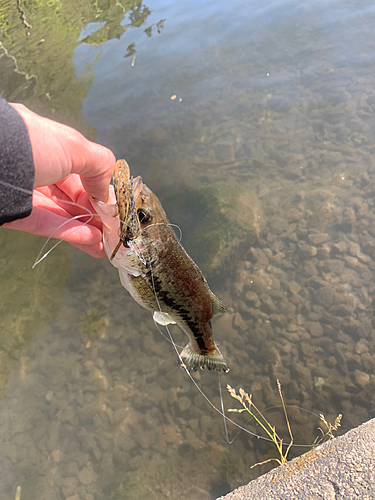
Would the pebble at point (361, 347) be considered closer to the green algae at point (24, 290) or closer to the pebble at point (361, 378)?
the pebble at point (361, 378)

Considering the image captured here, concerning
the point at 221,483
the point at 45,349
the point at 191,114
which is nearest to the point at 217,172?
the point at 191,114

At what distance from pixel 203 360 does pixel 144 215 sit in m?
1.65

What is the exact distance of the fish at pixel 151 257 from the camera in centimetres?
216

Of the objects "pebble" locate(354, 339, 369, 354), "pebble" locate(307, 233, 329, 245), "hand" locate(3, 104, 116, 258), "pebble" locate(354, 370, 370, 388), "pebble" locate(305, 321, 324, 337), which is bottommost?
"pebble" locate(354, 370, 370, 388)

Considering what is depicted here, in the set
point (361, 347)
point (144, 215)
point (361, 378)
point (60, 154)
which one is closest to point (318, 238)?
point (361, 347)

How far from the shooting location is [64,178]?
1910 millimetres

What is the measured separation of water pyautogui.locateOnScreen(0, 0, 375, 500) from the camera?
3844 mm

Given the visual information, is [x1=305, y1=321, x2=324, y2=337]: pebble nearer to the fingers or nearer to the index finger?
the index finger

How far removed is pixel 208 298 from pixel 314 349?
2288 mm

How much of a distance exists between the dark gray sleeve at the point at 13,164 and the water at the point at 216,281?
3530 mm

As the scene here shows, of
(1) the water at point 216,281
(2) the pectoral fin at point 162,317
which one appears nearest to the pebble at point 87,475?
(1) the water at point 216,281

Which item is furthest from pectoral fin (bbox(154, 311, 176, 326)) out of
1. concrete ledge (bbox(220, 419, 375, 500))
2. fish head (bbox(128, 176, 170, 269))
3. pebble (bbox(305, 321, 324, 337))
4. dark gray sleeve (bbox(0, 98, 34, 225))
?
pebble (bbox(305, 321, 324, 337))

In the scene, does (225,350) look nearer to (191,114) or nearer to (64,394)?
(64,394)

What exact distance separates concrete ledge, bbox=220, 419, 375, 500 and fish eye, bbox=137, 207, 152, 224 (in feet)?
7.82
